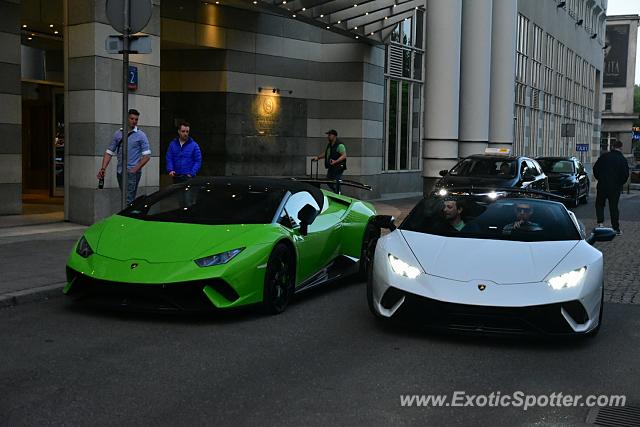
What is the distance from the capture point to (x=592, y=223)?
64.7ft

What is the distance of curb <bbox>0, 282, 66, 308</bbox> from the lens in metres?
8.06

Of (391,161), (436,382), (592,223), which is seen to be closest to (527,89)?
(391,161)

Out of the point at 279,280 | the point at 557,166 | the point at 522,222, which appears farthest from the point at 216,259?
the point at 557,166

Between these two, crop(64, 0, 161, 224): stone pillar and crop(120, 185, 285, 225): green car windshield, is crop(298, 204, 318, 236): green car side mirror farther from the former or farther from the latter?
crop(64, 0, 161, 224): stone pillar

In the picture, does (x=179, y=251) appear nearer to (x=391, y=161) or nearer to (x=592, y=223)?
(x=592, y=223)

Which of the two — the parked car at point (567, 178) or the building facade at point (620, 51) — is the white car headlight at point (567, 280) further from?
the building facade at point (620, 51)

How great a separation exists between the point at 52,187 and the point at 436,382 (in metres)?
15.6

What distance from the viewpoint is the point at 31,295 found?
27.3ft

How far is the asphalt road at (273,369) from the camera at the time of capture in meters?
4.99

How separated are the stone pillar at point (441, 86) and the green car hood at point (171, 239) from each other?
47.6 ft

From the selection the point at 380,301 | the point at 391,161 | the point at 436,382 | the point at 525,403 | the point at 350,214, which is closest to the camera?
the point at 525,403

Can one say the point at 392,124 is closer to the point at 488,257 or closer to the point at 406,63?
the point at 406,63

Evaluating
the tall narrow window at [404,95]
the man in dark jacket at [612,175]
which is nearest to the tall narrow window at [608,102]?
the tall narrow window at [404,95]

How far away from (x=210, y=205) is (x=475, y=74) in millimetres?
16821
